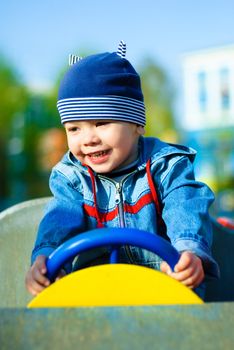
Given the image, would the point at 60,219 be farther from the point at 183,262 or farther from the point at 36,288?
the point at 183,262

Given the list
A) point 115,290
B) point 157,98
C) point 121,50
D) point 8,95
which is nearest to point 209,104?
point 157,98

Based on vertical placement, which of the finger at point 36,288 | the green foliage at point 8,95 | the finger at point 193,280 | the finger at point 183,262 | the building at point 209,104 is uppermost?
the finger at point 183,262

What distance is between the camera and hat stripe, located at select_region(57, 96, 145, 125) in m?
1.75

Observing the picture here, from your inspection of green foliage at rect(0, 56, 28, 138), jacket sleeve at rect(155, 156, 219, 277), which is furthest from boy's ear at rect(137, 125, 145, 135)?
green foliage at rect(0, 56, 28, 138)

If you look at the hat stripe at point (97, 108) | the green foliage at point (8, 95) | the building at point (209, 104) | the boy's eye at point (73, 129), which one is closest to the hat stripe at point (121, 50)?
the hat stripe at point (97, 108)

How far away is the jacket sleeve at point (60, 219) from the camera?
175 centimetres

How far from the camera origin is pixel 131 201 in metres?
1.85

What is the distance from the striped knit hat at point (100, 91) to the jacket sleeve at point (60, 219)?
22 cm

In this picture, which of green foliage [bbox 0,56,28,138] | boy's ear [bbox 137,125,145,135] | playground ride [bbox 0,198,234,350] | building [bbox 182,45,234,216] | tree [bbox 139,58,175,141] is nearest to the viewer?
playground ride [bbox 0,198,234,350]

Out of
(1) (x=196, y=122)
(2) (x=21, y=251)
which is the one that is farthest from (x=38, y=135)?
(2) (x=21, y=251)

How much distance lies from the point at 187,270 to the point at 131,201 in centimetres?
41

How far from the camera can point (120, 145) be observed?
5.92 feet

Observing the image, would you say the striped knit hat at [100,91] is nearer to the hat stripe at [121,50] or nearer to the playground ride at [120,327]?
the hat stripe at [121,50]

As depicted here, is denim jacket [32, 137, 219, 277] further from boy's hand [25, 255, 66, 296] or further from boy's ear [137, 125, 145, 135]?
boy's hand [25, 255, 66, 296]
